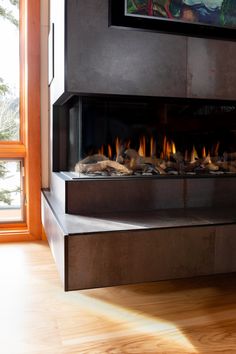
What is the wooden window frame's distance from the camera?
2.75 m

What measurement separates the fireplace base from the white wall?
3.50 ft

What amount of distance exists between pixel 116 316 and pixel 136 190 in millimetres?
722

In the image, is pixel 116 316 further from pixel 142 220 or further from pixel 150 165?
pixel 150 165

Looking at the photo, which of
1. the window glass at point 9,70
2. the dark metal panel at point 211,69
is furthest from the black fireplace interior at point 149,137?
the window glass at point 9,70

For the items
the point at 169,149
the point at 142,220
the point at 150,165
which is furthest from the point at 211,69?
the point at 142,220

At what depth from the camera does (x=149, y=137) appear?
229 cm

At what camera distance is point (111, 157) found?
2.22 m

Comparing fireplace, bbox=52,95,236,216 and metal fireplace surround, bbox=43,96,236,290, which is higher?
fireplace, bbox=52,95,236,216

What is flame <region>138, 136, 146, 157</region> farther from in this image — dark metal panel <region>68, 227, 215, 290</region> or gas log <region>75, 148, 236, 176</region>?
dark metal panel <region>68, 227, 215, 290</region>

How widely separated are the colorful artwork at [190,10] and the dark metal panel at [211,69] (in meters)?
0.12

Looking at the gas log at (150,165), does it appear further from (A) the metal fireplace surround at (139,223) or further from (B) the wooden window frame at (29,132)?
(B) the wooden window frame at (29,132)

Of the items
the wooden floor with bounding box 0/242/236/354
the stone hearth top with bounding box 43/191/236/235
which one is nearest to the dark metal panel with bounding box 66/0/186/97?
the stone hearth top with bounding box 43/191/236/235

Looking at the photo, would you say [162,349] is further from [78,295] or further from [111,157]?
[111,157]

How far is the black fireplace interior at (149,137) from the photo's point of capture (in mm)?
2143
